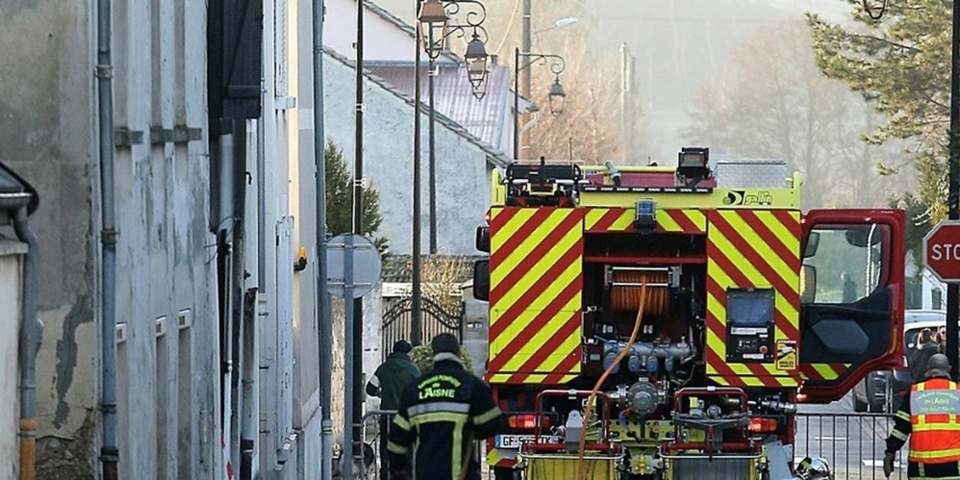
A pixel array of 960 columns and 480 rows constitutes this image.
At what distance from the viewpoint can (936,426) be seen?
14734 mm

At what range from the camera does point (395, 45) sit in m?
60.8

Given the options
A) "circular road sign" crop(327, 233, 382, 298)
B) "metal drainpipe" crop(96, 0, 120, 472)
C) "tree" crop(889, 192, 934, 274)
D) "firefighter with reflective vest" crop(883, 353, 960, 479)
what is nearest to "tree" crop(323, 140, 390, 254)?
"tree" crop(889, 192, 934, 274)

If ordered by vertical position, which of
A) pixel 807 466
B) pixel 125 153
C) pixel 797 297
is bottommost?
pixel 807 466

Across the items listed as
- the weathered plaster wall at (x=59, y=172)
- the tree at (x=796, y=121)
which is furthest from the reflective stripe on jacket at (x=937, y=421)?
the tree at (x=796, y=121)

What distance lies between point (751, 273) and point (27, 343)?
22.2ft

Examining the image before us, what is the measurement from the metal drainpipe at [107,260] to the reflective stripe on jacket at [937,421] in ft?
21.4

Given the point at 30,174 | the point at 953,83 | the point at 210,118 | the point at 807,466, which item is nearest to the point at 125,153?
the point at 30,174

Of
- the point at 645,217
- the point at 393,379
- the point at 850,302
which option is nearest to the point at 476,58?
the point at 393,379

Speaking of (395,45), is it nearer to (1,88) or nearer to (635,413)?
(635,413)

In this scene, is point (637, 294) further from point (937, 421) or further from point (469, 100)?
point (469, 100)

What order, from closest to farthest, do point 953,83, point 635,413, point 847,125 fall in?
point 635,413 < point 953,83 < point 847,125

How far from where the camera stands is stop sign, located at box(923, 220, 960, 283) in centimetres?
1909

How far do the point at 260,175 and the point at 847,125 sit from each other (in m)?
114

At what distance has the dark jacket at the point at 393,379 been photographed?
19.3 metres
